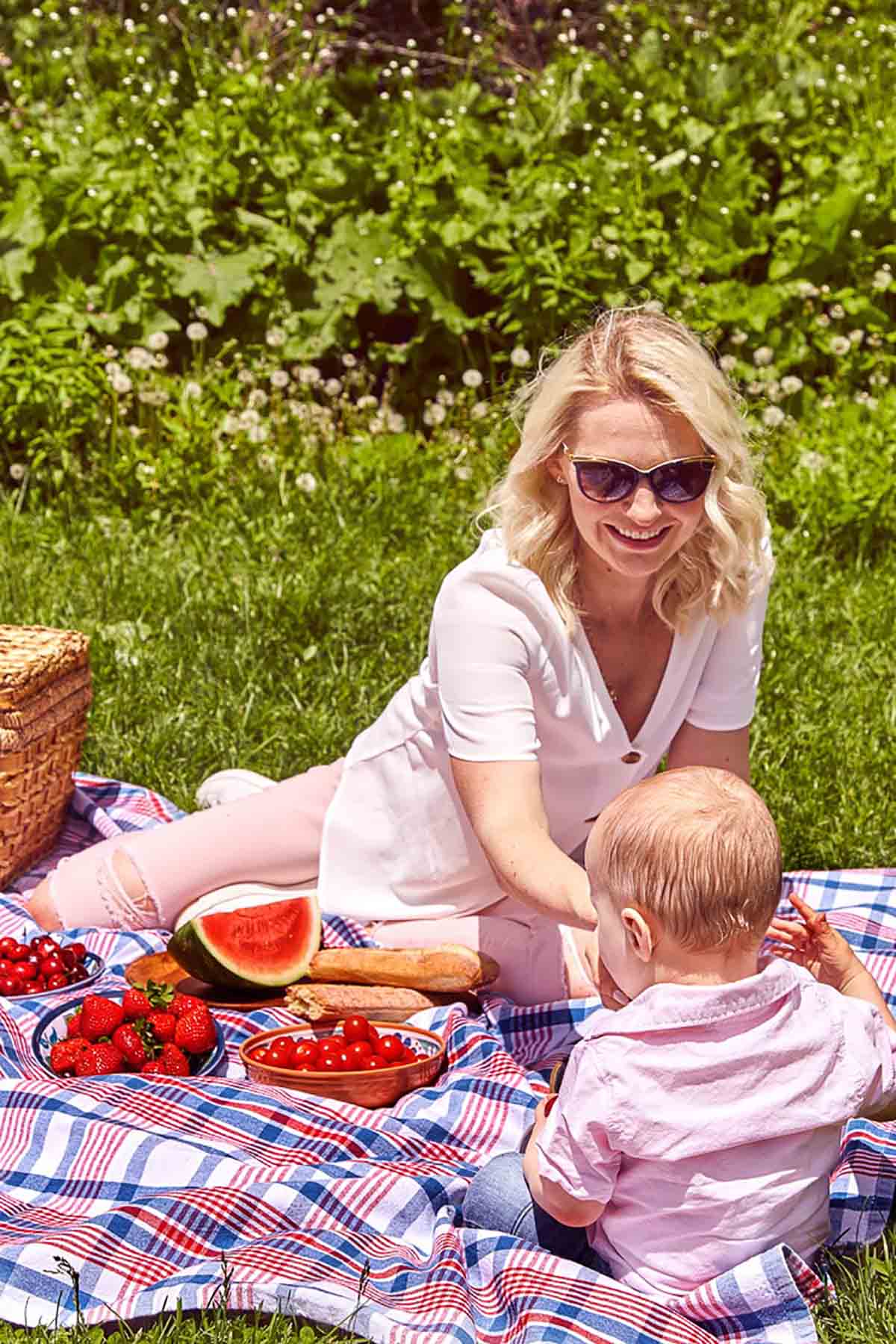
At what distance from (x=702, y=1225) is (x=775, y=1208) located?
0.12 meters

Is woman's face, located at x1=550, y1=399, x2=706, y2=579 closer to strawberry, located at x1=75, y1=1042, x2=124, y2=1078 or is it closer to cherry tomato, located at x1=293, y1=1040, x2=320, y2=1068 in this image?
cherry tomato, located at x1=293, y1=1040, x2=320, y2=1068

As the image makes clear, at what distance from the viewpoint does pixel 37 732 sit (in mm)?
4398

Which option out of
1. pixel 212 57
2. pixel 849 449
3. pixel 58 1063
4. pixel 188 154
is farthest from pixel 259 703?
A: pixel 212 57

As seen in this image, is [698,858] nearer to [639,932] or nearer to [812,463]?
[639,932]

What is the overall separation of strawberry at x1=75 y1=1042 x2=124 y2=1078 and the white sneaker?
1.20 m

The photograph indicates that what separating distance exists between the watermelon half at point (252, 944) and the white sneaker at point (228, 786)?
24.6 inches

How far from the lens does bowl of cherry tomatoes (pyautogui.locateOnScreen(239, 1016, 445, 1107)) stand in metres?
3.33

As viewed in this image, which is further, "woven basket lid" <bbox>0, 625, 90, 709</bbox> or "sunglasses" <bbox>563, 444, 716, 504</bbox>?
"woven basket lid" <bbox>0, 625, 90, 709</bbox>

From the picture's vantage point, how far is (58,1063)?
3.40m

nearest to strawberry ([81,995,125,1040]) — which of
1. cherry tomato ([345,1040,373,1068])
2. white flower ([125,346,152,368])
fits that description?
cherry tomato ([345,1040,373,1068])

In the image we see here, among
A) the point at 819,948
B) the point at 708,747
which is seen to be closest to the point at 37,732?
the point at 708,747

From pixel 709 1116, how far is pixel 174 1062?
1390mm

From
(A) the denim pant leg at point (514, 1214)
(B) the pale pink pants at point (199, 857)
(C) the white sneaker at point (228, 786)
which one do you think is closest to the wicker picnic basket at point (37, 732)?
(B) the pale pink pants at point (199, 857)

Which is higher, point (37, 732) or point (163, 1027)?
point (37, 732)
